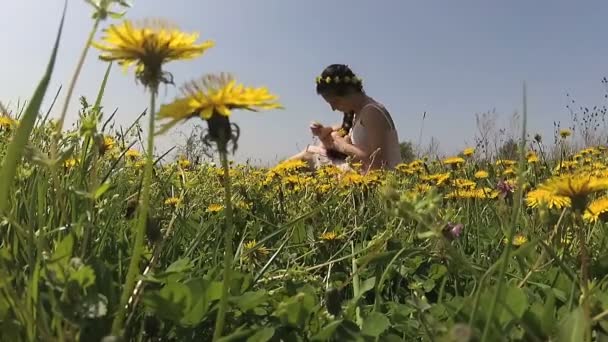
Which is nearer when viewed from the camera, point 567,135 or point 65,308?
point 65,308

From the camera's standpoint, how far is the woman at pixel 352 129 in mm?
4559

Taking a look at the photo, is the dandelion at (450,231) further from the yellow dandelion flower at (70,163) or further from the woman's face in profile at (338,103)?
the woman's face in profile at (338,103)

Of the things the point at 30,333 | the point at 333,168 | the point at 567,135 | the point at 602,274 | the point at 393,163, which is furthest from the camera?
the point at 393,163

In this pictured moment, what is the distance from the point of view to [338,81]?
4.88m

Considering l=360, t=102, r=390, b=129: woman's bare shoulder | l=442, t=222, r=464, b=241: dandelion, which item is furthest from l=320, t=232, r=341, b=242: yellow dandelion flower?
l=360, t=102, r=390, b=129: woman's bare shoulder

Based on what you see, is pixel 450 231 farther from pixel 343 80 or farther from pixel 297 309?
pixel 343 80

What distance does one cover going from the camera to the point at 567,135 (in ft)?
9.51

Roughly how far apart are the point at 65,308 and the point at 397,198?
14.7 inches

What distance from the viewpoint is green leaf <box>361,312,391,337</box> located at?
71cm

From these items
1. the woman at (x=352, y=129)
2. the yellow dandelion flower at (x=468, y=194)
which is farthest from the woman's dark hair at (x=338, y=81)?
the yellow dandelion flower at (x=468, y=194)

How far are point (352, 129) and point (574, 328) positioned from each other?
4229mm

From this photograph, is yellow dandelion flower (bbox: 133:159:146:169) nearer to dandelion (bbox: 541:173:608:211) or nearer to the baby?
dandelion (bbox: 541:173:608:211)

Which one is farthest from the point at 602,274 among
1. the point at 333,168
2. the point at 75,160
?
the point at 333,168

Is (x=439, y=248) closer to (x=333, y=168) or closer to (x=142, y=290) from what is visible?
(x=142, y=290)
